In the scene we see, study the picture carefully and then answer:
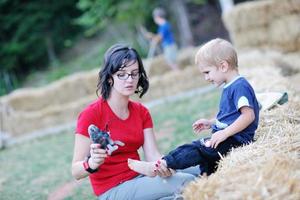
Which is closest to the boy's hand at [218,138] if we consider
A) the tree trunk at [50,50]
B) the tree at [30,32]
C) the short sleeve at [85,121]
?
the short sleeve at [85,121]

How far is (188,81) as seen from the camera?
13.0m

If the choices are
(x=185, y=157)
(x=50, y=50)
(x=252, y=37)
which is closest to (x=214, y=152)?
(x=185, y=157)

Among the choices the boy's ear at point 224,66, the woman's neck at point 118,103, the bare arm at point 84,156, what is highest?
the boy's ear at point 224,66

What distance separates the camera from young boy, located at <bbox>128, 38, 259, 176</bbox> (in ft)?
10.4

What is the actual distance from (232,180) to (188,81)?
10676mm

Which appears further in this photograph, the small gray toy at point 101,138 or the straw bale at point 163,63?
the straw bale at point 163,63

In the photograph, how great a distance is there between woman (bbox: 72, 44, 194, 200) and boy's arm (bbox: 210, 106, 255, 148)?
1.09 ft

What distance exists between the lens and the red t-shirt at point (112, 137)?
3.34 metres

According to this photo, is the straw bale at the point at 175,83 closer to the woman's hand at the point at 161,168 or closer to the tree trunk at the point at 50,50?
the tree trunk at the point at 50,50

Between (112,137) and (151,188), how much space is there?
0.45m

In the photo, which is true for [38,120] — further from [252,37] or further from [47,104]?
[252,37]

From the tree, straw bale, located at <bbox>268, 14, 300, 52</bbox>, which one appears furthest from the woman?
the tree

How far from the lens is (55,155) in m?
8.32

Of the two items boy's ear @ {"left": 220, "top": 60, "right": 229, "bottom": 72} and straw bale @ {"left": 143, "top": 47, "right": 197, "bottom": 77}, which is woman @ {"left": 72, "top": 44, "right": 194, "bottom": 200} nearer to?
boy's ear @ {"left": 220, "top": 60, "right": 229, "bottom": 72}
